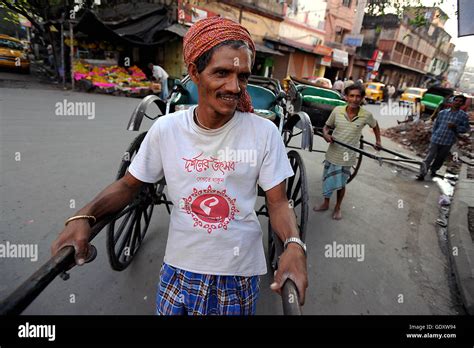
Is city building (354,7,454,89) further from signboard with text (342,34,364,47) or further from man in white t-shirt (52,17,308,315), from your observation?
man in white t-shirt (52,17,308,315)

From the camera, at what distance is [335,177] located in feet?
12.7

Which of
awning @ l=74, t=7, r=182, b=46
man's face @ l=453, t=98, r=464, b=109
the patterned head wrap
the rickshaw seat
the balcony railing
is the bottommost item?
the rickshaw seat

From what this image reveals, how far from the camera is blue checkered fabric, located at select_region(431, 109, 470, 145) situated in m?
5.53

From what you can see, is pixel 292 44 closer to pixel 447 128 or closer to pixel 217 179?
pixel 447 128

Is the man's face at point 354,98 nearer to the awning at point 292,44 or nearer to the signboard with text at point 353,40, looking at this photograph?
the awning at point 292,44

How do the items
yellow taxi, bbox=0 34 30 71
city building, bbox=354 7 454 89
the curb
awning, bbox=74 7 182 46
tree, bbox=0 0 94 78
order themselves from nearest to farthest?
the curb < tree, bbox=0 0 94 78 < awning, bbox=74 7 182 46 < yellow taxi, bbox=0 34 30 71 < city building, bbox=354 7 454 89

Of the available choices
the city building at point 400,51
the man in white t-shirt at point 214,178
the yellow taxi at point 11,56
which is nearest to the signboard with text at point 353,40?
the city building at point 400,51

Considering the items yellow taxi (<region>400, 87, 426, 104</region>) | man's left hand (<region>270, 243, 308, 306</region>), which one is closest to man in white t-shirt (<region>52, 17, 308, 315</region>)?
man's left hand (<region>270, 243, 308, 306</region>)

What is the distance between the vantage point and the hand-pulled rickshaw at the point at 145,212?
31.8 inches

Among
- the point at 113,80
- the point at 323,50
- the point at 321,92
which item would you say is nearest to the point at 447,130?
the point at 321,92

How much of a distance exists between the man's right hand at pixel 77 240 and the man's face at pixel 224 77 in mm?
712

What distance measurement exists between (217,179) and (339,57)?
26256 millimetres

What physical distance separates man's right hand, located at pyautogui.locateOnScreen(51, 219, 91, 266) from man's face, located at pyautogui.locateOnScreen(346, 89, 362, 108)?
343 cm

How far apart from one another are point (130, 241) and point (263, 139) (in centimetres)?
198
